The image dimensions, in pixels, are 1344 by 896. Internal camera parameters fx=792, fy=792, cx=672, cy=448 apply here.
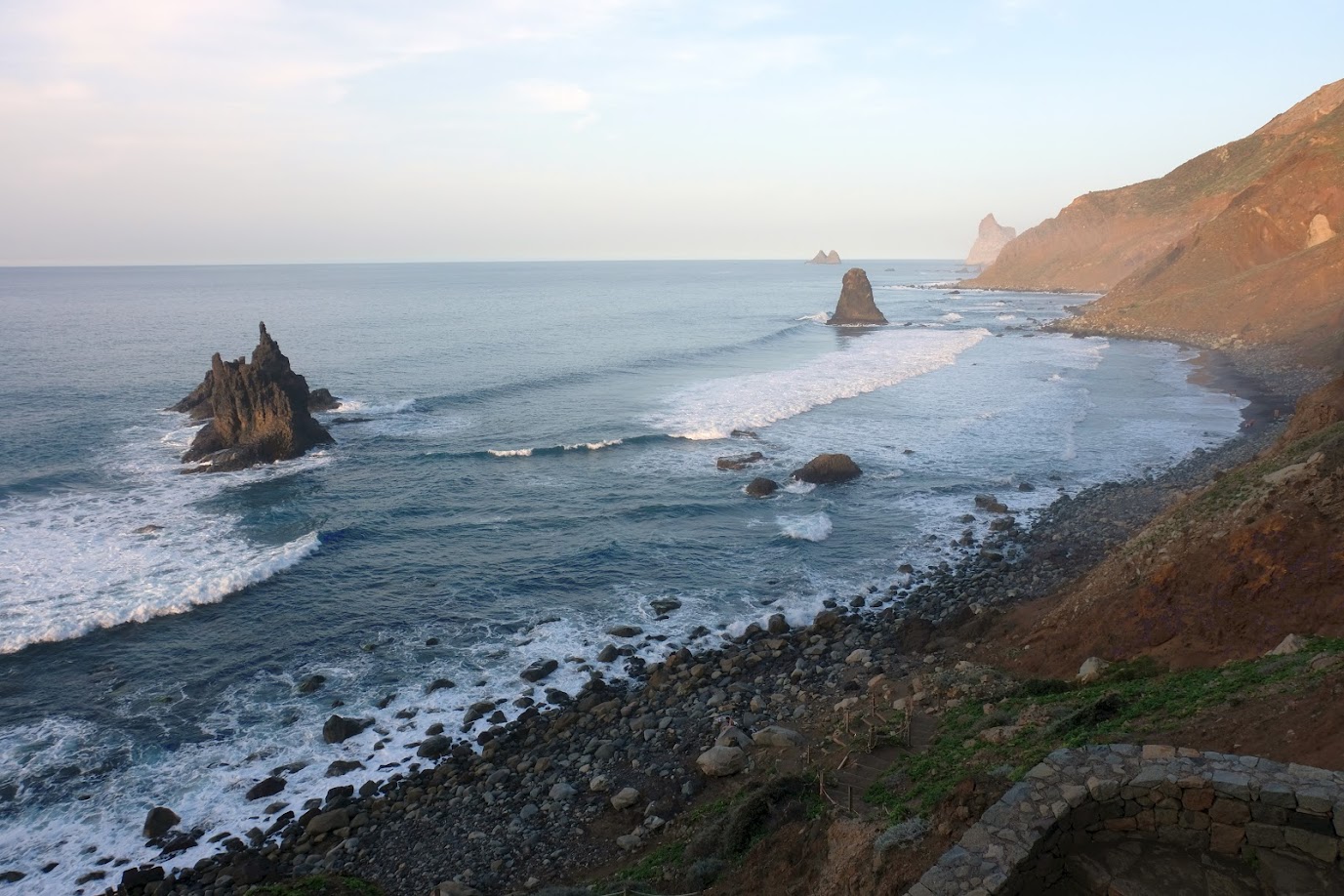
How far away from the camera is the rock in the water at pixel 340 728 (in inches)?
736

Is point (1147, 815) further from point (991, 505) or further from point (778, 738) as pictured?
point (991, 505)

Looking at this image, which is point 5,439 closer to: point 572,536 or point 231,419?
point 231,419

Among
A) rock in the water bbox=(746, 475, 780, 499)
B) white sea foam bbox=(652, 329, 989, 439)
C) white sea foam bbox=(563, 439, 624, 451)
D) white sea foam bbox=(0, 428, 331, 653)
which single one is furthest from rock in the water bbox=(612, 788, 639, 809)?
white sea foam bbox=(652, 329, 989, 439)

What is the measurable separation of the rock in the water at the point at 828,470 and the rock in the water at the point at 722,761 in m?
21.0

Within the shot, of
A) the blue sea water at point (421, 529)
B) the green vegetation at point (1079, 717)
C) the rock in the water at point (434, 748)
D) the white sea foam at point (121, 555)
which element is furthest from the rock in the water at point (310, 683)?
the green vegetation at point (1079, 717)

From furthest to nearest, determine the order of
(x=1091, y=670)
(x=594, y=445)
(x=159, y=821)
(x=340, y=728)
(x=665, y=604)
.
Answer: (x=594, y=445) → (x=665, y=604) → (x=340, y=728) → (x=159, y=821) → (x=1091, y=670)

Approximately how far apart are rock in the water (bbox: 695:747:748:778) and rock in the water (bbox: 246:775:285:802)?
912 cm

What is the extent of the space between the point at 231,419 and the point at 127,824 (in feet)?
102

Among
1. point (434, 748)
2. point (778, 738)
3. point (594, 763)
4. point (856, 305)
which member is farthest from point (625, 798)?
point (856, 305)

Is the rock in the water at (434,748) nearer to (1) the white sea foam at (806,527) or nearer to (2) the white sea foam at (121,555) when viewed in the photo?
(2) the white sea foam at (121,555)

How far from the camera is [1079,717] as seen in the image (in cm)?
1243

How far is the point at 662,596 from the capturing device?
2595cm

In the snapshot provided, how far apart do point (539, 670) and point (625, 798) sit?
21.3ft

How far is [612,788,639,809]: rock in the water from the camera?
15.6m
